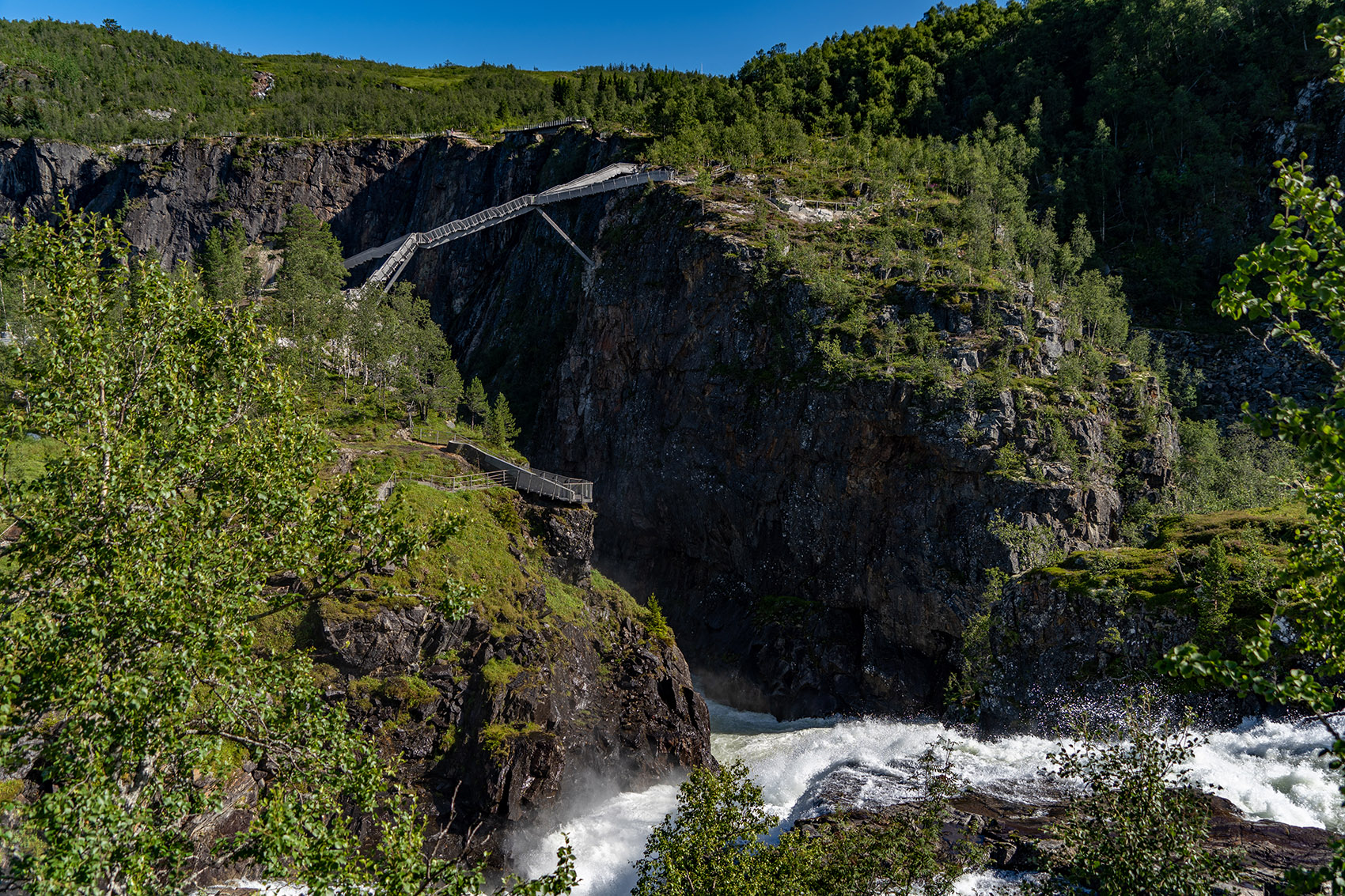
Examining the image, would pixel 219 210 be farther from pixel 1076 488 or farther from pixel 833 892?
pixel 833 892

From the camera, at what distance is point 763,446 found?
67.9 meters

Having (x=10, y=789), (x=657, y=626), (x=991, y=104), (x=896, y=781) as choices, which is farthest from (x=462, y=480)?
(x=991, y=104)

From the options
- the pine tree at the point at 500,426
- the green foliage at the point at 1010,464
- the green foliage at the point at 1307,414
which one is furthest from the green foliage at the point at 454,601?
the pine tree at the point at 500,426

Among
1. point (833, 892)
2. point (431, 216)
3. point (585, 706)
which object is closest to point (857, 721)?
point (585, 706)

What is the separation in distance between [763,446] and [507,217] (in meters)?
48.3

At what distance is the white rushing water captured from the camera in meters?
33.9

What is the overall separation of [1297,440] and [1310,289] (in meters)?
1.80

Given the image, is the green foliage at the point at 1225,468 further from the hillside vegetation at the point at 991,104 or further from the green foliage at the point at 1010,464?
the hillside vegetation at the point at 991,104

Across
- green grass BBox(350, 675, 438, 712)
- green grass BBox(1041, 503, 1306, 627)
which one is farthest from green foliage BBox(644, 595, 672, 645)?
green grass BBox(1041, 503, 1306, 627)

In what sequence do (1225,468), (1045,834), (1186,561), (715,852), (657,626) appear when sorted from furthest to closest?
(1225,468)
(657,626)
(1186,561)
(1045,834)
(715,852)

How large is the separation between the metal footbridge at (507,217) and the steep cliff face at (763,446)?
6.31 feet

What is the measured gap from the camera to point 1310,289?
31.3ft

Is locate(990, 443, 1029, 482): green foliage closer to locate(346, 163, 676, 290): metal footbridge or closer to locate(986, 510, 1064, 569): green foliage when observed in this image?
locate(986, 510, 1064, 569): green foliage

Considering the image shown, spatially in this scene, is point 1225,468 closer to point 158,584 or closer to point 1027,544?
point 1027,544
